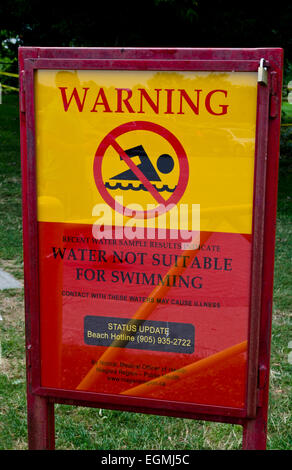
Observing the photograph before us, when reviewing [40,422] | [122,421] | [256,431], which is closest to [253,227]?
[256,431]

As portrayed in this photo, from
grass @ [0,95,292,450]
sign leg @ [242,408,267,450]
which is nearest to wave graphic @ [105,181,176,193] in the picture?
sign leg @ [242,408,267,450]

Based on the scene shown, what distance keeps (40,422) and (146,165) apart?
1.14 meters

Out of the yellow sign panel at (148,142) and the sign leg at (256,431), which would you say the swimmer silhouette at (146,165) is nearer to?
the yellow sign panel at (148,142)

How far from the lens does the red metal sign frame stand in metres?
2.13

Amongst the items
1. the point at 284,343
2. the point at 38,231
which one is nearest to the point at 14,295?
the point at 284,343

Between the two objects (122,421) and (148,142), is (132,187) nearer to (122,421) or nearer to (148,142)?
(148,142)

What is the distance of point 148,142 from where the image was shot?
88.1 inches

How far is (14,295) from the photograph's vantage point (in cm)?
513

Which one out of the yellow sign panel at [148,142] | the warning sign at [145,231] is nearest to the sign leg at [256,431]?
the warning sign at [145,231]

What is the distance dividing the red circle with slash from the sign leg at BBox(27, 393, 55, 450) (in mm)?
860

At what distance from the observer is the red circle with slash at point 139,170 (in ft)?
7.29
